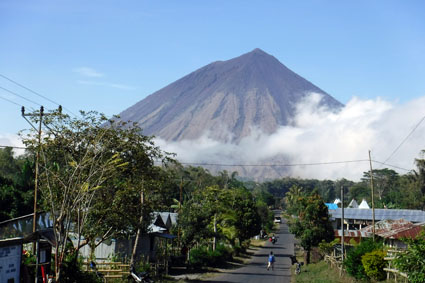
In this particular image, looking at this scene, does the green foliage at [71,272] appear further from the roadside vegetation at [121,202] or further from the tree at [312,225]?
the tree at [312,225]

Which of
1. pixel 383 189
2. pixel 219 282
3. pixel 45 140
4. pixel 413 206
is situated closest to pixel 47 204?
pixel 45 140

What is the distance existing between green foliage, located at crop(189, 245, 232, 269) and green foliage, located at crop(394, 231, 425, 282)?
75.6 ft

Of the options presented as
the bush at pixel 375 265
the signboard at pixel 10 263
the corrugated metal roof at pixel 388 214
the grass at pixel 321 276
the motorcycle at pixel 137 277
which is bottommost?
the grass at pixel 321 276

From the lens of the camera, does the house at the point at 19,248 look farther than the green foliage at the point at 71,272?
No

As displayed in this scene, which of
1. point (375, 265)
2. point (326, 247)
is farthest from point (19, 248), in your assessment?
point (326, 247)

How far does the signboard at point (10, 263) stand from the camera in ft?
54.4

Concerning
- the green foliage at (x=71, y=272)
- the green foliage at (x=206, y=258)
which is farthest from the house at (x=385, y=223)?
the green foliage at (x=71, y=272)

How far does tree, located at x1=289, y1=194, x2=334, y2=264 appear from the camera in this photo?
4631 centimetres

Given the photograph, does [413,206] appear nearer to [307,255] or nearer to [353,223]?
[353,223]

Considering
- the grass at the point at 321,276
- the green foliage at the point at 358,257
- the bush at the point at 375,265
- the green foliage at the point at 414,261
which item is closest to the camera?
the green foliage at the point at 414,261

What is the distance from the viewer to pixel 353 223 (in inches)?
3334

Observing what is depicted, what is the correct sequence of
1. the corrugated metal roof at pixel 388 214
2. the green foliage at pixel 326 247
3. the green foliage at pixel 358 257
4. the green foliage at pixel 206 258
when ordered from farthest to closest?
the corrugated metal roof at pixel 388 214, the green foliage at pixel 326 247, the green foliage at pixel 206 258, the green foliage at pixel 358 257

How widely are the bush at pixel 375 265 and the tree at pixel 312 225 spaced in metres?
20.0

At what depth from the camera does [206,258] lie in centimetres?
4069
